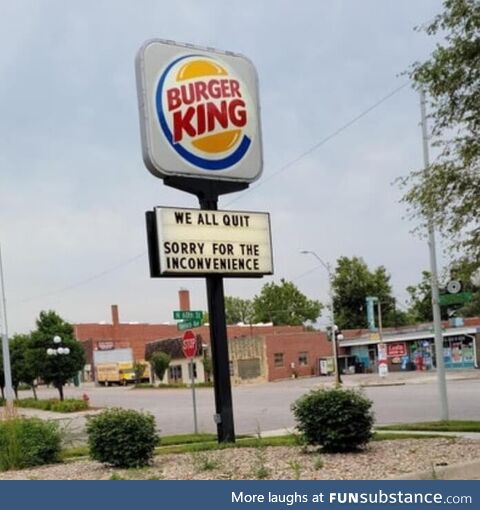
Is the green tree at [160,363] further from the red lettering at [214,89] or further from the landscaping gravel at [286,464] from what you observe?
A: the landscaping gravel at [286,464]

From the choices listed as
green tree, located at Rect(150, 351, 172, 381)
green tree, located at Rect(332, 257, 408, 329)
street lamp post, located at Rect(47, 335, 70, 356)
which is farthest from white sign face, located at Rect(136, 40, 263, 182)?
green tree, located at Rect(332, 257, 408, 329)

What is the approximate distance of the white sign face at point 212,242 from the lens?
12.7 meters

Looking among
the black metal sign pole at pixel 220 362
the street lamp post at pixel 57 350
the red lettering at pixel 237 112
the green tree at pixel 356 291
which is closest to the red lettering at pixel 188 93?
the red lettering at pixel 237 112

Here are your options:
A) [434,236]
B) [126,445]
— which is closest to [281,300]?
[434,236]

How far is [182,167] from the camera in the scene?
13.2 meters

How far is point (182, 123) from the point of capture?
521 inches

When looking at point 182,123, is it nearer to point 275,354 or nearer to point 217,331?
point 217,331

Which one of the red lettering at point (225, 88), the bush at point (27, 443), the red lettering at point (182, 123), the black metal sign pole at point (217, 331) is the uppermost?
the red lettering at point (225, 88)

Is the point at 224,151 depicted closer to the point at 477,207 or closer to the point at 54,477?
the point at 477,207

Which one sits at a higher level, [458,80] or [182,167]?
[458,80]

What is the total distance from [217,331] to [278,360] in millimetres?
62079

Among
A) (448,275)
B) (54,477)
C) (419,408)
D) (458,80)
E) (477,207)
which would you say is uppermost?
(458,80)

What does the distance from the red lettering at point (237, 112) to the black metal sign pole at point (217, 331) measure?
44.3 inches
